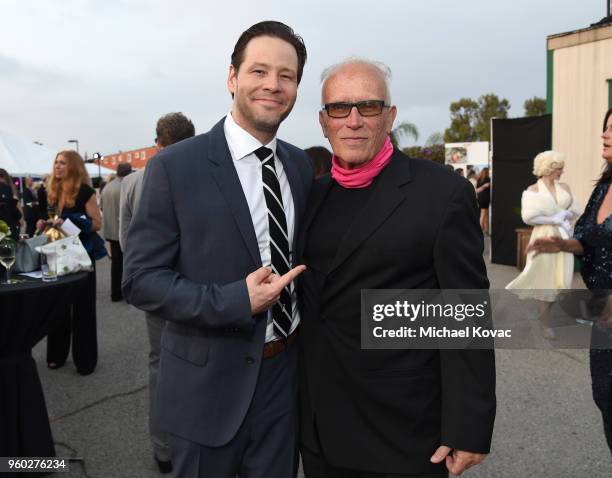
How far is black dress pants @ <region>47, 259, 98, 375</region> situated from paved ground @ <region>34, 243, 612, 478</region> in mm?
124

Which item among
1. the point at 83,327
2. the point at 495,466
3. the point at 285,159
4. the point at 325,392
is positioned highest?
the point at 285,159

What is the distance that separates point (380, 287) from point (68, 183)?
4.35 metres

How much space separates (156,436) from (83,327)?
7.03 ft

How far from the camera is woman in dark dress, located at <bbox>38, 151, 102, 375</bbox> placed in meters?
4.87

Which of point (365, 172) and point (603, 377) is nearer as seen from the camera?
point (365, 172)

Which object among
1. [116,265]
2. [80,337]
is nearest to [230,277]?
[80,337]

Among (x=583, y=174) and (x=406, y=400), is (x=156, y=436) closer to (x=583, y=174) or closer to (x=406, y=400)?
(x=406, y=400)

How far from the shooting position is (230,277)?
175 cm

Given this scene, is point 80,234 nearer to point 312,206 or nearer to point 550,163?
point 312,206

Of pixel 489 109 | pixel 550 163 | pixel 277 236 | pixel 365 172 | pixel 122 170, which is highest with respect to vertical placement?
pixel 489 109

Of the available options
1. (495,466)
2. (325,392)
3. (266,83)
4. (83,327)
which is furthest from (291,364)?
(83,327)

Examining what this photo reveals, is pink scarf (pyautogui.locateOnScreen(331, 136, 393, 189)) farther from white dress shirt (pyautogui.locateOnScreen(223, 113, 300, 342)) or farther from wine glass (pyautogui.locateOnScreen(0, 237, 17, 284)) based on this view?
wine glass (pyautogui.locateOnScreen(0, 237, 17, 284))

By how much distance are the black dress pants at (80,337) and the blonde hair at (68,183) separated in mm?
805

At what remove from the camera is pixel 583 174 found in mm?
8375
